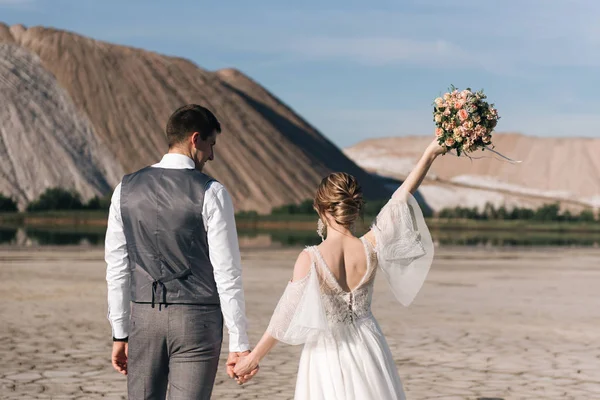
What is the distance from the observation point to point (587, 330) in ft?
47.0

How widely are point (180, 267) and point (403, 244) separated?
1252mm

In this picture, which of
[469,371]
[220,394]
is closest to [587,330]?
[469,371]

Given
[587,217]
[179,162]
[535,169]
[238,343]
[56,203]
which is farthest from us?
[535,169]

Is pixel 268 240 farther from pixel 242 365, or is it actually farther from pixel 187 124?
pixel 187 124

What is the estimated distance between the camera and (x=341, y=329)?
17.4 feet

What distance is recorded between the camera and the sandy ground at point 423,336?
31.2ft

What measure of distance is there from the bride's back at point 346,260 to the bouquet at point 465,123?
0.74 m

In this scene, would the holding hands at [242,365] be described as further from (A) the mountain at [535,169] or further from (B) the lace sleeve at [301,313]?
(A) the mountain at [535,169]

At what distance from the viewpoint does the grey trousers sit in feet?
16.1

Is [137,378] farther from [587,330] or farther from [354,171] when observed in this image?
[354,171]

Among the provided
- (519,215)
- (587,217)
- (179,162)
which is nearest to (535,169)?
(519,215)

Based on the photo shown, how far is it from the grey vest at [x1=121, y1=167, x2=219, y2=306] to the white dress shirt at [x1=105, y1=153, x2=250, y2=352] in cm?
5

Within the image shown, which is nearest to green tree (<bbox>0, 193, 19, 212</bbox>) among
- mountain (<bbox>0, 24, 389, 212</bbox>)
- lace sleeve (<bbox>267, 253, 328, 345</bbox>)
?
mountain (<bbox>0, 24, 389, 212</bbox>)

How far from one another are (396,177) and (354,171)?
18229mm
